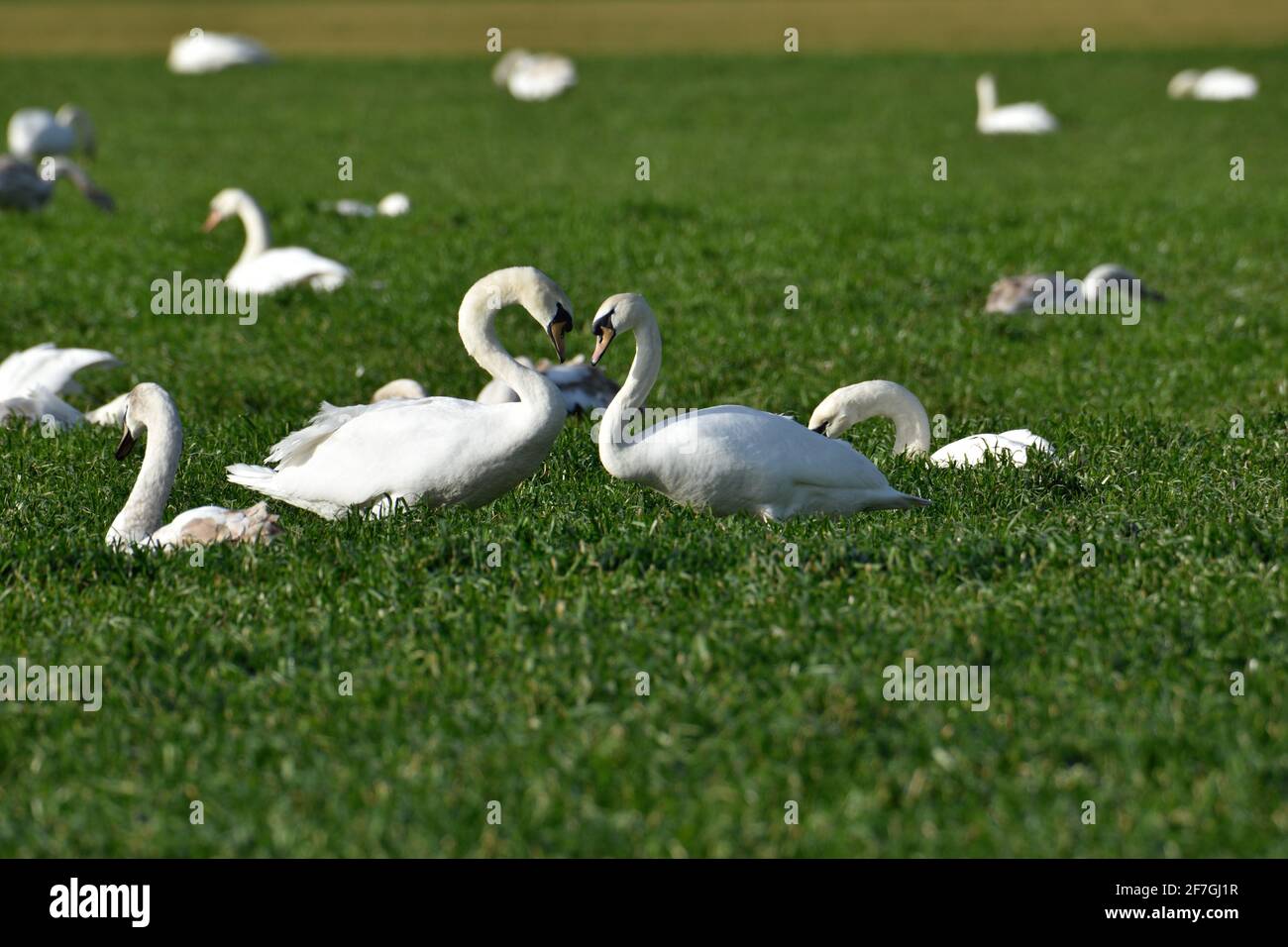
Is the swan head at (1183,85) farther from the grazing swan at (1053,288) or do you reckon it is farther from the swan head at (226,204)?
the swan head at (226,204)

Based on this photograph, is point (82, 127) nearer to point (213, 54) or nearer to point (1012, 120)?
point (213, 54)

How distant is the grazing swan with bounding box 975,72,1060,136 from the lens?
26922mm

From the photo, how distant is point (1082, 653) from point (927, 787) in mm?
1036

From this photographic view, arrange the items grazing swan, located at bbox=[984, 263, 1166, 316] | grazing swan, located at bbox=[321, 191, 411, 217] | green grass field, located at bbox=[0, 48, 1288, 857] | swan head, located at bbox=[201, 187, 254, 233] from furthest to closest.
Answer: grazing swan, located at bbox=[321, 191, 411, 217] < swan head, located at bbox=[201, 187, 254, 233] < grazing swan, located at bbox=[984, 263, 1166, 316] < green grass field, located at bbox=[0, 48, 1288, 857]

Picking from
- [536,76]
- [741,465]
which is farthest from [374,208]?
[536,76]

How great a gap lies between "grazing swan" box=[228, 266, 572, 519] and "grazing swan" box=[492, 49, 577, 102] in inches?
1016

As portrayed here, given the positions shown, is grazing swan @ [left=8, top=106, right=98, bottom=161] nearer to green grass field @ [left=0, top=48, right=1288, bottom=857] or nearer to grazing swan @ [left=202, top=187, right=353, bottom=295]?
green grass field @ [left=0, top=48, right=1288, bottom=857]

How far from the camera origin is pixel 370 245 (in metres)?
14.5

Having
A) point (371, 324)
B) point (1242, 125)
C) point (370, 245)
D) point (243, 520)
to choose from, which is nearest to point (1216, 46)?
point (1242, 125)

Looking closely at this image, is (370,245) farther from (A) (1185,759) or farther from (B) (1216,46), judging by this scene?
(B) (1216,46)

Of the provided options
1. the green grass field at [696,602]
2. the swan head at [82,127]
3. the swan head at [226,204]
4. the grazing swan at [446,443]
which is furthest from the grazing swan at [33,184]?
→ the grazing swan at [446,443]

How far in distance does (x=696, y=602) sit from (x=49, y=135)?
837 inches

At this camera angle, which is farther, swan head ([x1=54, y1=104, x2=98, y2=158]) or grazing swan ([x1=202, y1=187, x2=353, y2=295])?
swan head ([x1=54, y1=104, x2=98, y2=158])

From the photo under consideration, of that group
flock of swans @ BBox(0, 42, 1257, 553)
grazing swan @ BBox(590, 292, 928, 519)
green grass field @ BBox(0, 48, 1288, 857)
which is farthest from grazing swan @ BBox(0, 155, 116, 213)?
grazing swan @ BBox(590, 292, 928, 519)
